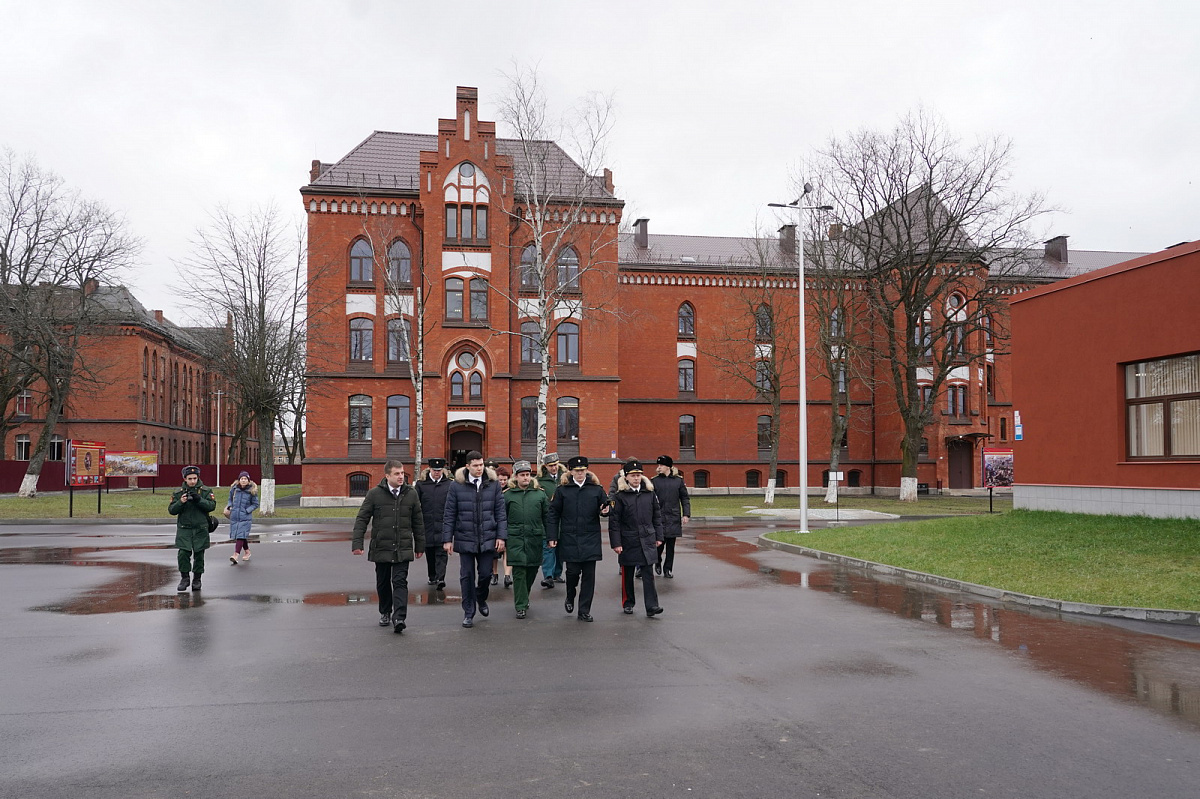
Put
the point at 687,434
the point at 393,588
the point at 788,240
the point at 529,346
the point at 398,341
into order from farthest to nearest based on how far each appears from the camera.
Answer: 1. the point at 788,240
2. the point at 687,434
3. the point at 529,346
4. the point at 398,341
5. the point at 393,588

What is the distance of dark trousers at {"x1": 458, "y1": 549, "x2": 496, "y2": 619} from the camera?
30.3 ft

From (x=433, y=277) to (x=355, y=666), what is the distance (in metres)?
29.5

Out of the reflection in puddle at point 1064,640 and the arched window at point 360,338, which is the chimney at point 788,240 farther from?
the reflection in puddle at point 1064,640

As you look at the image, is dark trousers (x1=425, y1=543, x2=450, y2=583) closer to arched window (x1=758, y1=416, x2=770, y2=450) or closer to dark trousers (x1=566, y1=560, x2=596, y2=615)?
dark trousers (x1=566, y1=560, x2=596, y2=615)

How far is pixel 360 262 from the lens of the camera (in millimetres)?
36312

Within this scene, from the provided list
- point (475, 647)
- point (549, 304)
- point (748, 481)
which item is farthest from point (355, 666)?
point (748, 481)

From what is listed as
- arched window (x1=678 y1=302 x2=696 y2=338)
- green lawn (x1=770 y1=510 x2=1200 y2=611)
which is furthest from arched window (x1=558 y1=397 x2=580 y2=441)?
green lawn (x1=770 y1=510 x2=1200 y2=611)

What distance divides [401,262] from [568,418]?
33.6 feet

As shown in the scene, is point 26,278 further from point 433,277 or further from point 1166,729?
point 1166,729

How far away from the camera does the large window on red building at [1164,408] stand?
15.0m

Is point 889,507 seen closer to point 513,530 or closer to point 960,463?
point 960,463

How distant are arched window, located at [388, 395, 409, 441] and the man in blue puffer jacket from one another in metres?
27.4

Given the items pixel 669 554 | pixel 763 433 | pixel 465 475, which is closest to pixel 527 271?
pixel 763 433

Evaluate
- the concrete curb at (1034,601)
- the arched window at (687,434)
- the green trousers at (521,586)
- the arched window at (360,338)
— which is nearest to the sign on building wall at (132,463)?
the arched window at (360,338)
